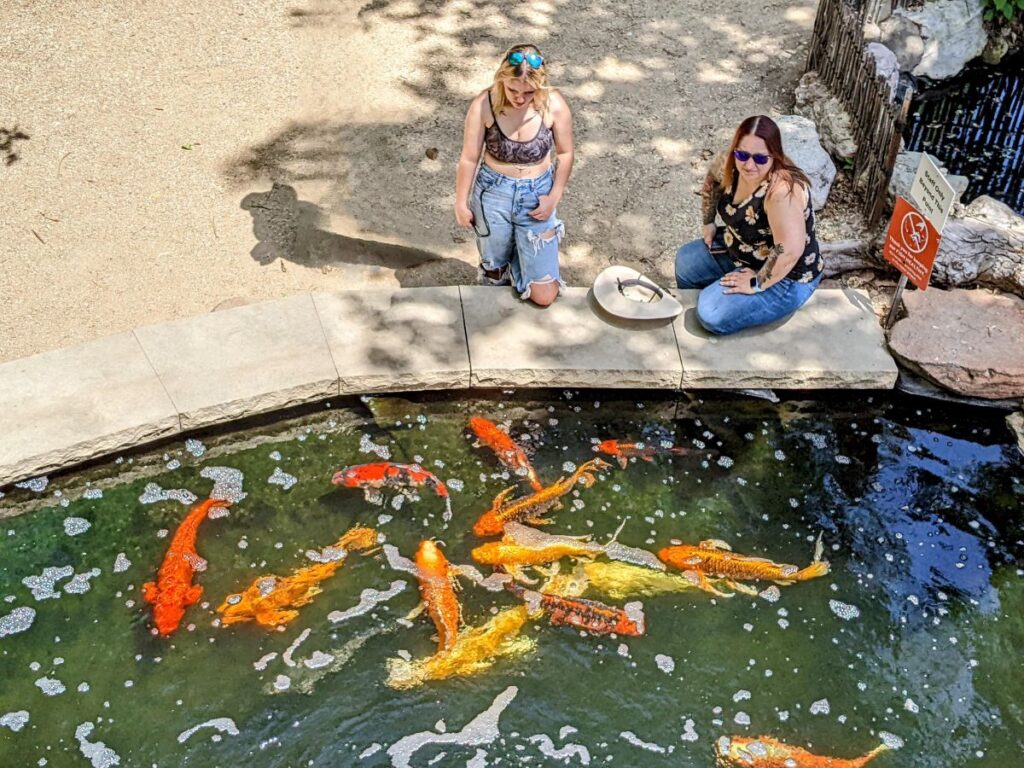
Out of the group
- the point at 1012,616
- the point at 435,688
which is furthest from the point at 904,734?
the point at 435,688

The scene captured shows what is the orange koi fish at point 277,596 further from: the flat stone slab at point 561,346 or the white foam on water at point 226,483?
the flat stone slab at point 561,346

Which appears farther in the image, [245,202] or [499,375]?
[245,202]

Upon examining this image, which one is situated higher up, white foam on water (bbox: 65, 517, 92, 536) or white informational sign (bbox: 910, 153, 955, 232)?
white informational sign (bbox: 910, 153, 955, 232)

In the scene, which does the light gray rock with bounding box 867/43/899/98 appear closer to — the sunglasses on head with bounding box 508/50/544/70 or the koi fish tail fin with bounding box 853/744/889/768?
the sunglasses on head with bounding box 508/50/544/70

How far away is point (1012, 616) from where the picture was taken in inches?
160

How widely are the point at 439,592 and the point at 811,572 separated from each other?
150 centimetres

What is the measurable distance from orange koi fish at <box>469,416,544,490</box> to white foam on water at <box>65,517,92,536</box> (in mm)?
1668

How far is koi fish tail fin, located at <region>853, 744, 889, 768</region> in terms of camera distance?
3.54 meters

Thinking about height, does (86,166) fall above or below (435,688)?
above

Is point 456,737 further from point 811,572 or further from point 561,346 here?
point 561,346

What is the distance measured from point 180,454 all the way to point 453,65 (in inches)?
146

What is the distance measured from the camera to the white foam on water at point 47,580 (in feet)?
13.0

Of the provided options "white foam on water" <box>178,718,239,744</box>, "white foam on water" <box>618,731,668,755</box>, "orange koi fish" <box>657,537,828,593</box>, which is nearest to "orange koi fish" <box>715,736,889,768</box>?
"white foam on water" <box>618,731,668,755</box>

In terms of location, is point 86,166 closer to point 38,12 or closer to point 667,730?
point 38,12
